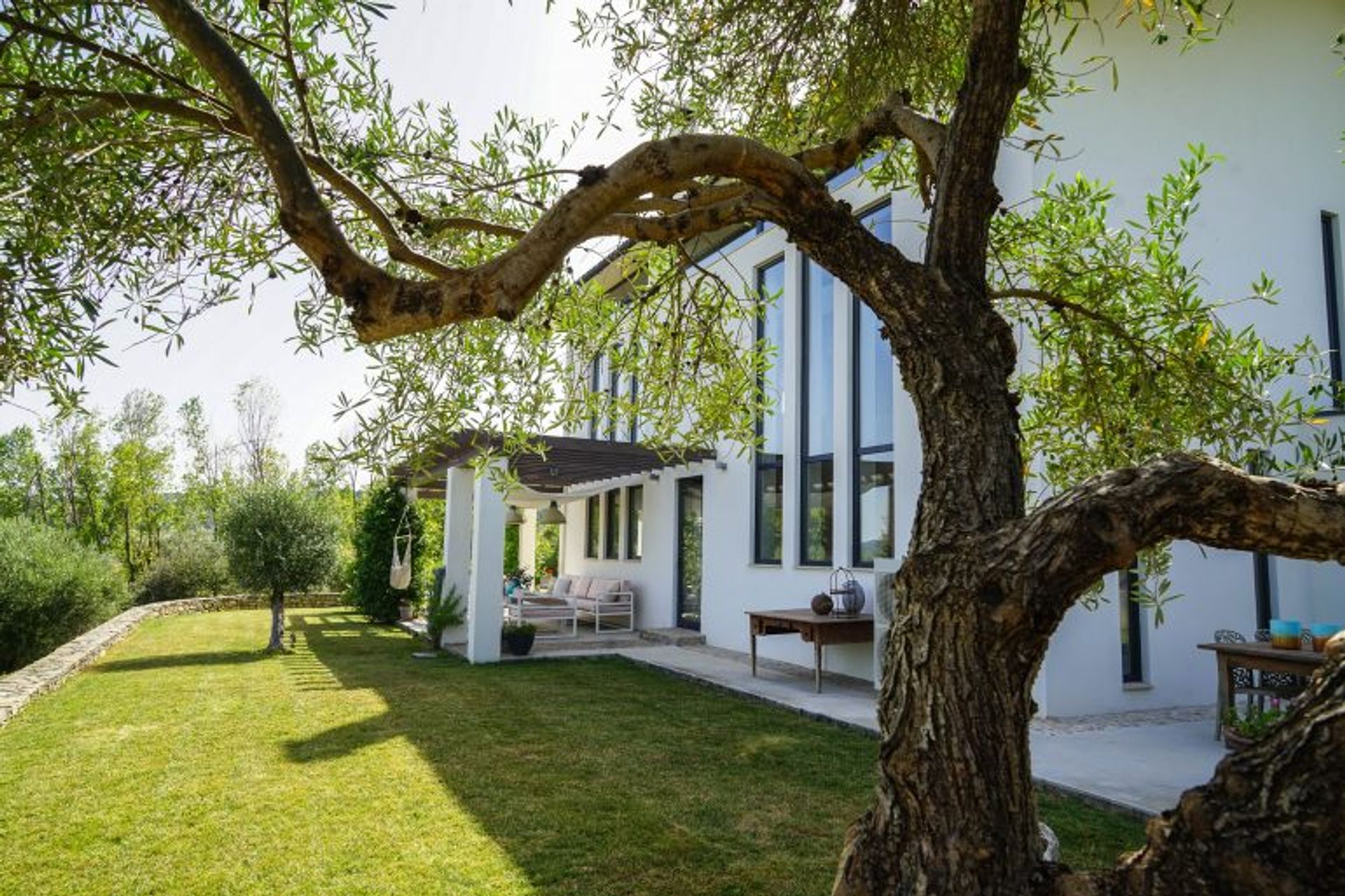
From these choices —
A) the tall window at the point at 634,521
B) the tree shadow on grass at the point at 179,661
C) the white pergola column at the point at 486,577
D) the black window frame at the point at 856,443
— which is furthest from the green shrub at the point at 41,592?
the black window frame at the point at 856,443

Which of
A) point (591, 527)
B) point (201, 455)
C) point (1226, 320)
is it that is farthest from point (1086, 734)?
point (201, 455)

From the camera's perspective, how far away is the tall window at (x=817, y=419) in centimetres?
1058

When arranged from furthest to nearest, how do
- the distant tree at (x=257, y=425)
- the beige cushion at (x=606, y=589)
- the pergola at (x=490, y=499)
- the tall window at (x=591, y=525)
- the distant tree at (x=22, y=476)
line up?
the distant tree at (x=257, y=425)
the distant tree at (x=22, y=476)
the tall window at (x=591, y=525)
the beige cushion at (x=606, y=589)
the pergola at (x=490, y=499)

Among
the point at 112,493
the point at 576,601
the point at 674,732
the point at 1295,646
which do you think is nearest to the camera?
the point at 1295,646

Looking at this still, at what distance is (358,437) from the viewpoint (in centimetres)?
264

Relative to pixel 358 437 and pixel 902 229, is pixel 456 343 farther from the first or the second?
pixel 902 229

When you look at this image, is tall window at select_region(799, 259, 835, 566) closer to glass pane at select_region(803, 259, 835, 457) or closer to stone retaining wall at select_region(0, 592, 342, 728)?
glass pane at select_region(803, 259, 835, 457)

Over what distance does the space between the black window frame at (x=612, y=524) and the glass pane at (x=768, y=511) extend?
193 inches

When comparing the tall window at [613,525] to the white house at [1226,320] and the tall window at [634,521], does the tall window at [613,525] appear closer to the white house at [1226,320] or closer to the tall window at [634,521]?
the tall window at [634,521]

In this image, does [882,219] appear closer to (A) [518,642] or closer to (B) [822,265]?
(A) [518,642]

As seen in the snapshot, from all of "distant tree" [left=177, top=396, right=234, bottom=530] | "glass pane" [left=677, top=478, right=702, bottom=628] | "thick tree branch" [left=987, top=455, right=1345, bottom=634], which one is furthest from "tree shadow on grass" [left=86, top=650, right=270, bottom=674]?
"distant tree" [left=177, top=396, right=234, bottom=530]

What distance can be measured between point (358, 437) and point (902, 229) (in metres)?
7.92

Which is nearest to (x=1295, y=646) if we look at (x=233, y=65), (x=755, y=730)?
(x=755, y=730)

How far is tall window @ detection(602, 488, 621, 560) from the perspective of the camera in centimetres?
1631
